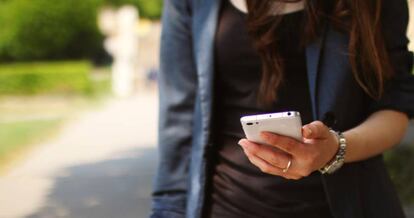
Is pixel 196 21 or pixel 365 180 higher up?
pixel 196 21

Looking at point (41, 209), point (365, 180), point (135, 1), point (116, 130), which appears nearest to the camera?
point (365, 180)

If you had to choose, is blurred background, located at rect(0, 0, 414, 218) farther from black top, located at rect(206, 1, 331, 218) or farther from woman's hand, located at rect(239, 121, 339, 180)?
woman's hand, located at rect(239, 121, 339, 180)

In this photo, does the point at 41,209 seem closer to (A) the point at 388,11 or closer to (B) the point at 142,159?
(B) the point at 142,159

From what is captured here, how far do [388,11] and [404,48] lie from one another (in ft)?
0.27

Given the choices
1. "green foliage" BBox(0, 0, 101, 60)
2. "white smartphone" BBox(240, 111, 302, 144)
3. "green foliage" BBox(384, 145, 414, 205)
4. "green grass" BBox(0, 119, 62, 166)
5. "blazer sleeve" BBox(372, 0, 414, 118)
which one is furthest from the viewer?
"green foliage" BBox(0, 0, 101, 60)

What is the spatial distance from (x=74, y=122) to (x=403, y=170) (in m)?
7.95

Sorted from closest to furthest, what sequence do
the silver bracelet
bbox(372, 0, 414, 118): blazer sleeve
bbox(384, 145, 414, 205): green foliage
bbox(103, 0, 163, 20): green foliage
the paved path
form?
the silver bracelet
bbox(372, 0, 414, 118): blazer sleeve
bbox(384, 145, 414, 205): green foliage
the paved path
bbox(103, 0, 163, 20): green foliage

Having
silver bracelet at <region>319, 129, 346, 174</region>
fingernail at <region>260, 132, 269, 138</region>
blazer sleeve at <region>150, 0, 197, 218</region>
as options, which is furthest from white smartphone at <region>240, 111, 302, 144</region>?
blazer sleeve at <region>150, 0, 197, 218</region>

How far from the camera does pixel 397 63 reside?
1.21 meters

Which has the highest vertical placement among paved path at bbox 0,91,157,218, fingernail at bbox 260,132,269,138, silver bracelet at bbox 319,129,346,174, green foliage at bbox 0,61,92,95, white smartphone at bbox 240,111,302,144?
white smartphone at bbox 240,111,302,144

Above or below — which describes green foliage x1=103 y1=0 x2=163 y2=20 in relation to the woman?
below

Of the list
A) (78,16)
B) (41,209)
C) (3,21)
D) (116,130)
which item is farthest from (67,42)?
(41,209)

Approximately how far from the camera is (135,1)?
125ft

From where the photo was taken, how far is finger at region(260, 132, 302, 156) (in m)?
0.94
